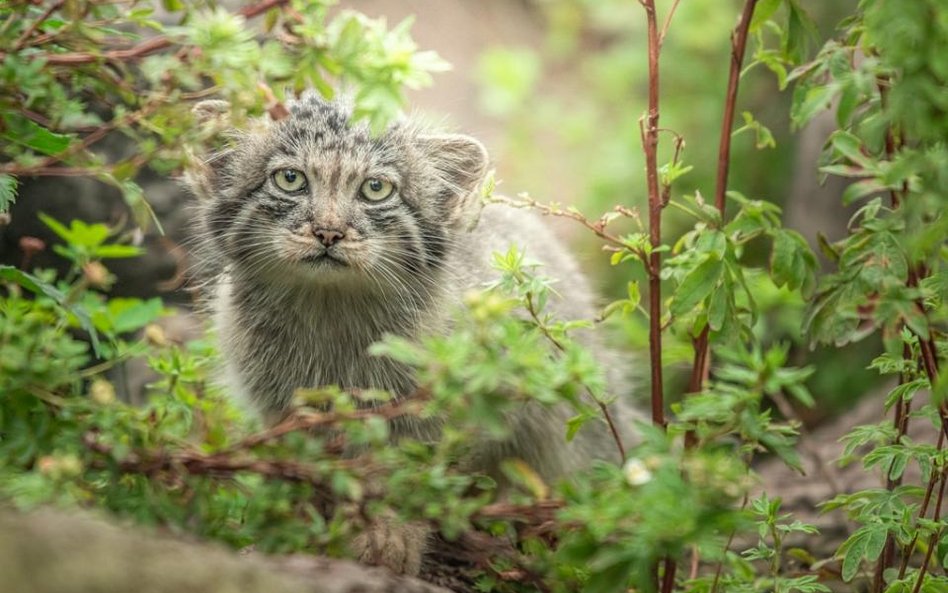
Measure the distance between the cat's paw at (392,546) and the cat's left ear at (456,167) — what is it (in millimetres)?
1170

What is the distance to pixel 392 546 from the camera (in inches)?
138

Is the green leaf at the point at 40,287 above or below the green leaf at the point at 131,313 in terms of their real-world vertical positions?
above

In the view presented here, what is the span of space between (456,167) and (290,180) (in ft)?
2.26

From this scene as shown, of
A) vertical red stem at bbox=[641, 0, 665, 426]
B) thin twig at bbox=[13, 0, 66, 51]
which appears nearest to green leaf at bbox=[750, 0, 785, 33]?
vertical red stem at bbox=[641, 0, 665, 426]

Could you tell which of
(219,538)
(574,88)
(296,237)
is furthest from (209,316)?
(574,88)

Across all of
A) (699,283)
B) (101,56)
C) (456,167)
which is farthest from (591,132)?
(101,56)

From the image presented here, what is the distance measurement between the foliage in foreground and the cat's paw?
0.21 metres

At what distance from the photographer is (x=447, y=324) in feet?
13.5

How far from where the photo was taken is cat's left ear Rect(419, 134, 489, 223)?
419 cm

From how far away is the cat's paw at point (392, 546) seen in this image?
11.3ft

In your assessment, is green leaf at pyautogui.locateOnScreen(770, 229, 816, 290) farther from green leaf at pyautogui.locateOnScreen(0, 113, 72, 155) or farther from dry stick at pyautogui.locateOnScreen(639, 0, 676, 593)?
green leaf at pyautogui.locateOnScreen(0, 113, 72, 155)

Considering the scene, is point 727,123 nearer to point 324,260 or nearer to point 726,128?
point 726,128

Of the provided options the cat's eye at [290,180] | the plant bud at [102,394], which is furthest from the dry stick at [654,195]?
the plant bud at [102,394]

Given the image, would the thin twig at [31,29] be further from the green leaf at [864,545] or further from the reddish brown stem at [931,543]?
the reddish brown stem at [931,543]
